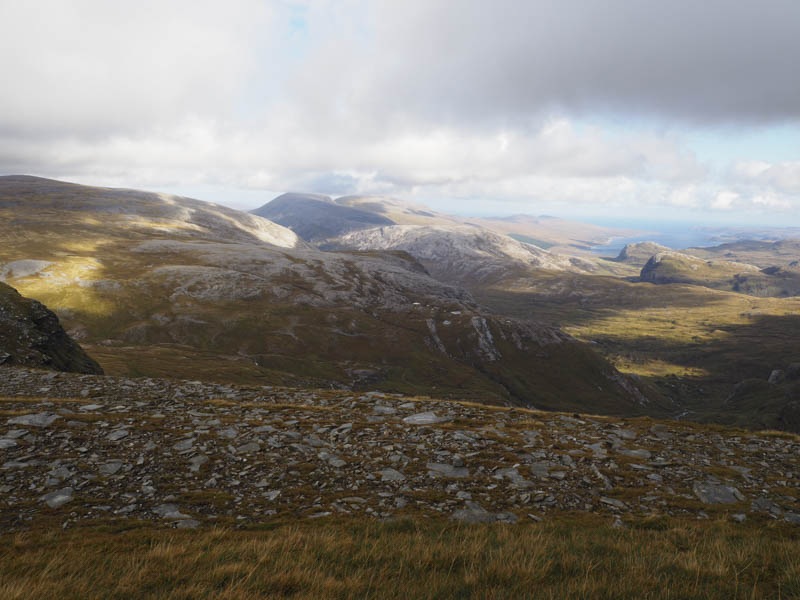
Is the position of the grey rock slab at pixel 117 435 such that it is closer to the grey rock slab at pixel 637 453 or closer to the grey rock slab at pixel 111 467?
the grey rock slab at pixel 111 467

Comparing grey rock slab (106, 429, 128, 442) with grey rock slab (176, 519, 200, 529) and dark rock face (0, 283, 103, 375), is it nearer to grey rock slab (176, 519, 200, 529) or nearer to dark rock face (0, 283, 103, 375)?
grey rock slab (176, 519, 200, 529)

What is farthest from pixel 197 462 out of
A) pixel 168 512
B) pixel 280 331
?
pixel 280 331

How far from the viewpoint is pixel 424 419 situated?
791 inches

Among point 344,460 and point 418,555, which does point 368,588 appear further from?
point 344,460

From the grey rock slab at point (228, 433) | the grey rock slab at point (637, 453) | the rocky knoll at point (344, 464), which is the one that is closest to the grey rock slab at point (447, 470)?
the rocky knoll at point (344, 464)

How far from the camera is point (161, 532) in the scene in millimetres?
8812

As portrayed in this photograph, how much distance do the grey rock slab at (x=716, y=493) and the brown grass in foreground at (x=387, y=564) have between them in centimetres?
430

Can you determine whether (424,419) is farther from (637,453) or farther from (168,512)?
(168,512)

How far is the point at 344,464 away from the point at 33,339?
115 ft

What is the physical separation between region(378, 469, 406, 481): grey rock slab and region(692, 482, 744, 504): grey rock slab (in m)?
10.5

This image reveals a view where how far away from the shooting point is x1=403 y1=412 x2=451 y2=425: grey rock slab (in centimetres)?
1956

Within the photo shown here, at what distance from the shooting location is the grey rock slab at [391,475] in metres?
13.4

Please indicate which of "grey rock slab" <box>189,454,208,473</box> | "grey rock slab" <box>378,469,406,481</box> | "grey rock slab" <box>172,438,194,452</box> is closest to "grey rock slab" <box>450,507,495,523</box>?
"grey rock slab" <box>378,469,406,481</box>

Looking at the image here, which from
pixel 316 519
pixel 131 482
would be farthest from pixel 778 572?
pixel 131 482
